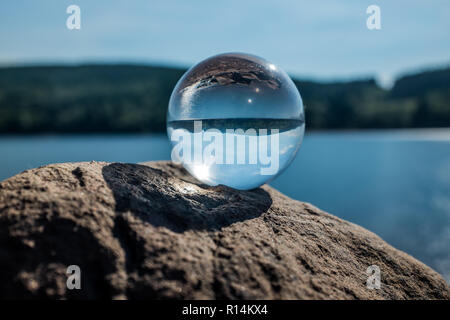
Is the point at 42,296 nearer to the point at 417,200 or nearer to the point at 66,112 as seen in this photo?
the point at 417,200

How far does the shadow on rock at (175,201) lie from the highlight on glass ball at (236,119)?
0.33 m

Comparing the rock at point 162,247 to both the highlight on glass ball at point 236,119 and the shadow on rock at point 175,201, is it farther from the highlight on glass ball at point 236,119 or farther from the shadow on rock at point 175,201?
the highlight on glass ball at point 236,119

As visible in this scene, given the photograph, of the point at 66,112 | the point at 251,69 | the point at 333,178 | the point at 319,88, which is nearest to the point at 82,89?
the point at 66,112

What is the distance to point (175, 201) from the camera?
117 inches

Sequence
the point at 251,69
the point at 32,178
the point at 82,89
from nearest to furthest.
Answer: the point at 32,178 < the point at 251,69 < the point at 82,89

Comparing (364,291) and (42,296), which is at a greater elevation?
(42,296)

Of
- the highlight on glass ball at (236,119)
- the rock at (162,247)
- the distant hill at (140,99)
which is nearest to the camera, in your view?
the rock at (162,247)

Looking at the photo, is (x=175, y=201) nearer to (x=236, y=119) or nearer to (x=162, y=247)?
(x=162, y=247)

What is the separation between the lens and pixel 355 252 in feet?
10.7

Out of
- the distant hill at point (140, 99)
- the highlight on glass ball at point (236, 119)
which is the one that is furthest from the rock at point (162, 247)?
the distant hill at point (140, 99)

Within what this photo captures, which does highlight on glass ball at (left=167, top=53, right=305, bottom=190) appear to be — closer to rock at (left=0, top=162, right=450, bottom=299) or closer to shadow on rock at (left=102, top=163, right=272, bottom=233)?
shadow on rock at (left=102, top=163, right=272, bottom=233)

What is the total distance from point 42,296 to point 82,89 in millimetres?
97302

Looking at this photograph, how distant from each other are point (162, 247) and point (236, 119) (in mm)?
1595

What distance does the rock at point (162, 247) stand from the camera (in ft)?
7.07
